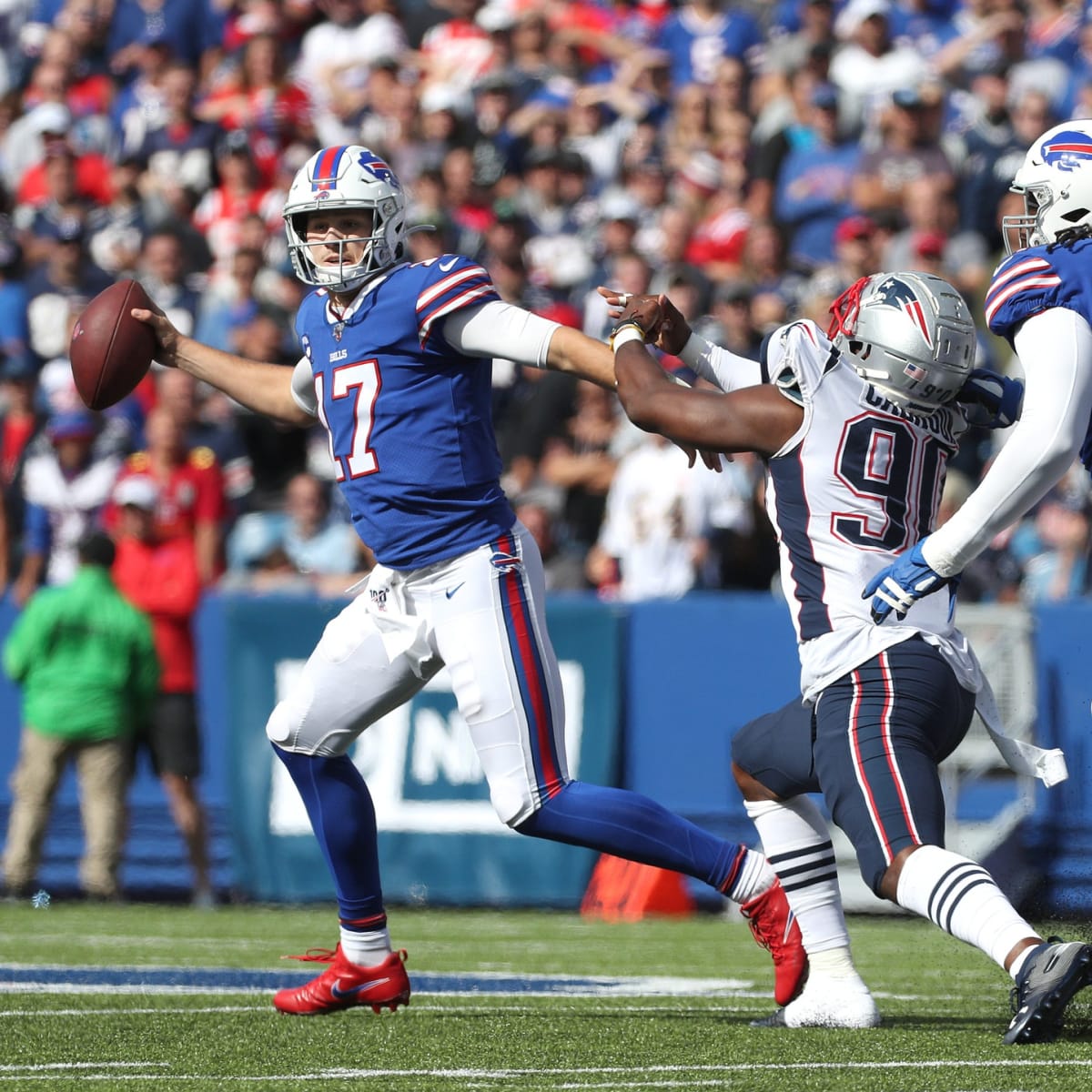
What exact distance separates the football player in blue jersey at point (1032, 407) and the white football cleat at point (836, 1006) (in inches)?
39.5

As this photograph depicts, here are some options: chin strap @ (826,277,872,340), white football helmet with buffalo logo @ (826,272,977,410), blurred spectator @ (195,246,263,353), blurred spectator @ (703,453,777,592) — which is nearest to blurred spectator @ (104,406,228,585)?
blurred spectator @ (195,246,263,353)

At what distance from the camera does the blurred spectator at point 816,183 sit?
1116 cm

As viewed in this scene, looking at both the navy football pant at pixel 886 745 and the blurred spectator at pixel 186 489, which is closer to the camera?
the navy football pant at pixel 886 745

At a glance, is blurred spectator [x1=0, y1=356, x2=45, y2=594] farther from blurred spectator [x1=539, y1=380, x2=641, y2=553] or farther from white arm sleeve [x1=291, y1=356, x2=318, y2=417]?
white arm sleeve [x1=291, y1=356, x2=318, y2=417]

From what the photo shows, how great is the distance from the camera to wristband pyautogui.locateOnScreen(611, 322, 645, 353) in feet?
15.1

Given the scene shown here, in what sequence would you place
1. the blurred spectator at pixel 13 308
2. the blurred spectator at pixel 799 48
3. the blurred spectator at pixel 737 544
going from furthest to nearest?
the blurred spectator at pixel 799 48 → the blurred spectator at pixel 13 308 → the blurred spectator at pixel 737 544

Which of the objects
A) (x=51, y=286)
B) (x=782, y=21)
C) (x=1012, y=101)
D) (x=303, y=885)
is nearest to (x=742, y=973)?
(x=303, y=885)

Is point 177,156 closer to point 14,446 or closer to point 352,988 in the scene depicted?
point 14,446

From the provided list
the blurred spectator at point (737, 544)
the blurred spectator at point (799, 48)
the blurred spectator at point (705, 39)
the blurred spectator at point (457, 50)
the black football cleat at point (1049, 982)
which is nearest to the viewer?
the black football cleat at point (1049, 982)

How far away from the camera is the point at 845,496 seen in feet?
14.5

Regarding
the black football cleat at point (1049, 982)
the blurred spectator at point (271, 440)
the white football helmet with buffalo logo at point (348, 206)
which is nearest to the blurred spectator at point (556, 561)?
the blurred spectator at point (271, 440)

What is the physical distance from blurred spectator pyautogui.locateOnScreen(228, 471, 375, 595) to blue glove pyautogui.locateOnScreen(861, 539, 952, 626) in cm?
575

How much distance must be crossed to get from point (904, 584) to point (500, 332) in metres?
1.22

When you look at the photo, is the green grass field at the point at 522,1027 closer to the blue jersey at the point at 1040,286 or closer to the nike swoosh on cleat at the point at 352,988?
the nike swoosh on cleat at the point at 352,988
